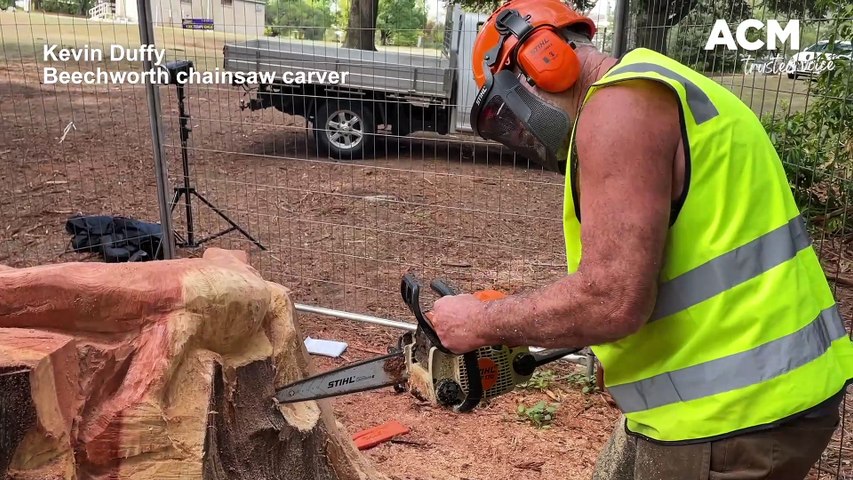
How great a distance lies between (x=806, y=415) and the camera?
1535mm

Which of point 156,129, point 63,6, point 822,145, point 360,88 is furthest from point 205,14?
point 822,145

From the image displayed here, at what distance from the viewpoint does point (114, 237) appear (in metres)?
5.45

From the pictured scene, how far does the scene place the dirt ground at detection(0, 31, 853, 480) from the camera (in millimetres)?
3529

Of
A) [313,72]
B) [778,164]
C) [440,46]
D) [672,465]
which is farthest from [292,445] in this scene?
[440,46]

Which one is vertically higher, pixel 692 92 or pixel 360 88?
pixel 692 92

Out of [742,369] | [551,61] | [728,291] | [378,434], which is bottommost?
[378,434]

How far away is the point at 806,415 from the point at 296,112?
4.47 m

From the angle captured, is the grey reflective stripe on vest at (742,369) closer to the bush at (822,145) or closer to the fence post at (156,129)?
the bush at (822,145)

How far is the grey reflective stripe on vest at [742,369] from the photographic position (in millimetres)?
1489

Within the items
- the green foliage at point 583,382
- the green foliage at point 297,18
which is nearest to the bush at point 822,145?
the green foliage at point 583,382

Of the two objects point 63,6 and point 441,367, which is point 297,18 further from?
point 441,367

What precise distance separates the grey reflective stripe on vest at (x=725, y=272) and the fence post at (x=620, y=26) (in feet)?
6.70

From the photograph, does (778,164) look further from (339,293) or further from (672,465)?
(339,293)

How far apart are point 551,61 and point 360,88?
3.44m
